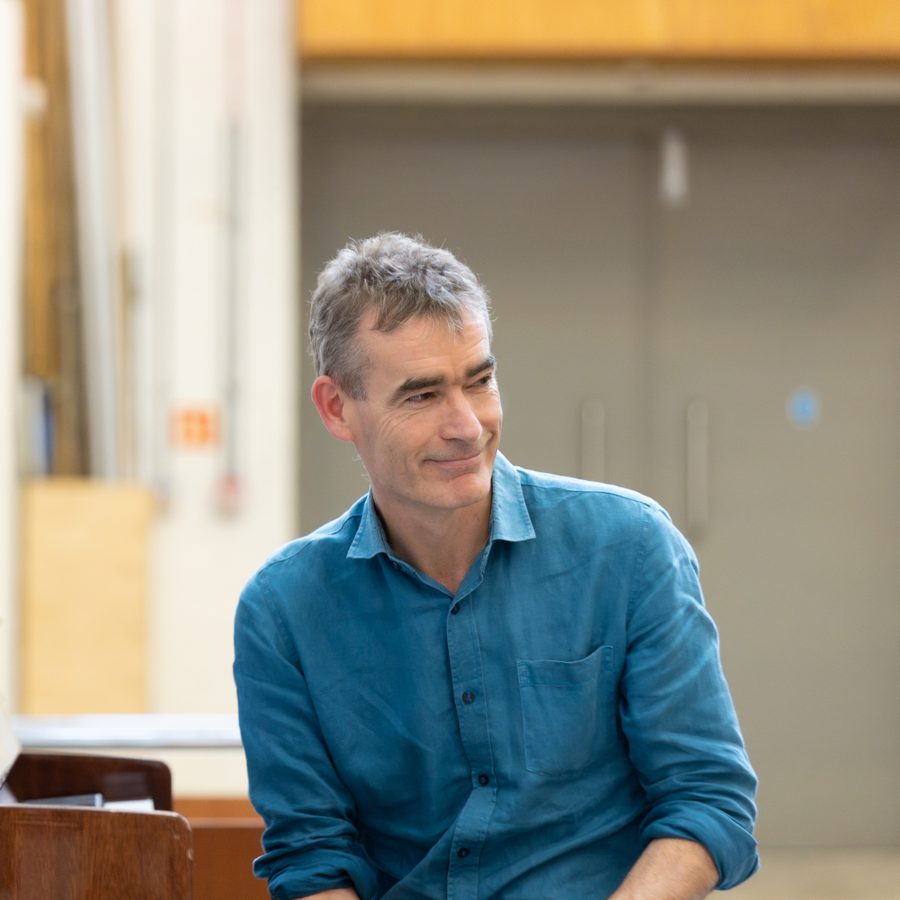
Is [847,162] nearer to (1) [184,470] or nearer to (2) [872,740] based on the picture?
(2) [872,740]

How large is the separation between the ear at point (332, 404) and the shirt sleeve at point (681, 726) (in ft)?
1.33

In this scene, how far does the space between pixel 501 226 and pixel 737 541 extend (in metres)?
1.18

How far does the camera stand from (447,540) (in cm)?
166

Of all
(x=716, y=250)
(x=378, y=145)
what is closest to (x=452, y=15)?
(x=378, y=145)

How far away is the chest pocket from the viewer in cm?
159

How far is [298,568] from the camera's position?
1700 millimetres

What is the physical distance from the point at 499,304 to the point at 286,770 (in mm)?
2520

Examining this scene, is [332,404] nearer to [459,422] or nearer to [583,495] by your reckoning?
[459,422]

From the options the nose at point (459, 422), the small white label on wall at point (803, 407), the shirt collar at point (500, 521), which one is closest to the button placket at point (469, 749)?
the shirt collar at point (500, 521)

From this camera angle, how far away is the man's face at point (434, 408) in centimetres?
156

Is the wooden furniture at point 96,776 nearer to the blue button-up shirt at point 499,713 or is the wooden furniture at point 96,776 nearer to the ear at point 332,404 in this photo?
the blue button-up shirt at point 499,713


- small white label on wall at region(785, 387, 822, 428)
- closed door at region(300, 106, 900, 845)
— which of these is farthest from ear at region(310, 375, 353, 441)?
small white label on wall at region(785, 387, 822, 428)

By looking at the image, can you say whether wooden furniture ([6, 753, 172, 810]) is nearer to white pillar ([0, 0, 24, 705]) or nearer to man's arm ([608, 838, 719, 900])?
man's arm ([608, 838, 719, 900])

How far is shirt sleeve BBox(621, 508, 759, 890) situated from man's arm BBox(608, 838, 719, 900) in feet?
0.04
